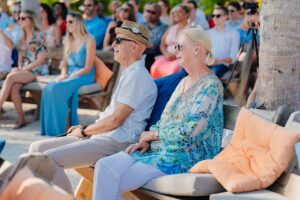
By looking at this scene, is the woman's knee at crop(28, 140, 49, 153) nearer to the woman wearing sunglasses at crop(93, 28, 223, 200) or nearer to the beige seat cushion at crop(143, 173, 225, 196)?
the woman wearing sunglasses at crop(93, 28, 223, 200)

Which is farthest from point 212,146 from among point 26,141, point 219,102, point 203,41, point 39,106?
point 39,106

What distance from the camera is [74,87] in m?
9.30

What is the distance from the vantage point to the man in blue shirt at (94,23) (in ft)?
38.6

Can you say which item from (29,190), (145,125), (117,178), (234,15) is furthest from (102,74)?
(29,190)

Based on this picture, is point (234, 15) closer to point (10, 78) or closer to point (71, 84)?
point (71, 84)

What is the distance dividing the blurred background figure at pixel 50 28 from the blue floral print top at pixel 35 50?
1104 mm

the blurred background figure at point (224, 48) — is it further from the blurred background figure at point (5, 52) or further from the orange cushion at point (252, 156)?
the orange cushion at point (252, 156)

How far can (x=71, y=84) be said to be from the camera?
9.27m

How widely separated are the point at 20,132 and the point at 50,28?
2985mm

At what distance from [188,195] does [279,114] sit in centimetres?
93

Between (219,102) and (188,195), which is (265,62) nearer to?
(219,102)

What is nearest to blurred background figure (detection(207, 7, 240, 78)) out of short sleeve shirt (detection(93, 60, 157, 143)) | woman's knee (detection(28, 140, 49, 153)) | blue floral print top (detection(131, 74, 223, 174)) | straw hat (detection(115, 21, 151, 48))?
straw hat (detection(115, 21, 151, 48))

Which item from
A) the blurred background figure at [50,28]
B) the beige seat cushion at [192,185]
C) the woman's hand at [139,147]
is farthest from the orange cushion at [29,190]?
the blurred background figure at [50,28]

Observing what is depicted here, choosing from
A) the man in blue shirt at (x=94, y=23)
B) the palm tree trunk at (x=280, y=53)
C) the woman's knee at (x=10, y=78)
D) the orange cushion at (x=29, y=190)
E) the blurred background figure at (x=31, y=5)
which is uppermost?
the palm tree trunk at (x=280, y=53)
